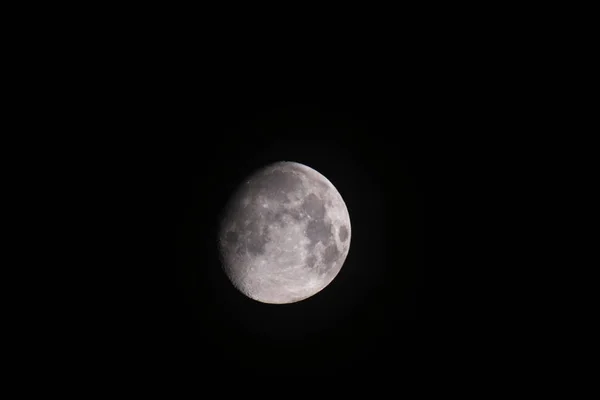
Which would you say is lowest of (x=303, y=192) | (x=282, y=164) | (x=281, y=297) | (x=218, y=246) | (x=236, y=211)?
(x=281, y=297)

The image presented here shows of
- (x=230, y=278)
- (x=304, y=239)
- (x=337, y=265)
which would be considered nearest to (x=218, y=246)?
(x=230, y=278)

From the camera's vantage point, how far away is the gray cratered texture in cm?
217

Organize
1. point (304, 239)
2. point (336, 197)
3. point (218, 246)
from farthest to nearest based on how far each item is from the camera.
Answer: point (336, 197)
point (218, 246)
point (304, 239)

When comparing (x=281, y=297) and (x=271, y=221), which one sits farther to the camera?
(x=281, y=297)

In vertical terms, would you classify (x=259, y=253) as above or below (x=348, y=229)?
below

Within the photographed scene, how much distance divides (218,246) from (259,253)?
0.32 m

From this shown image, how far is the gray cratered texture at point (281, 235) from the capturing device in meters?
2.17

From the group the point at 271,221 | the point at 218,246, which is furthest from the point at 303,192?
the point at 218,246

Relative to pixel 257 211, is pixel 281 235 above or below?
below

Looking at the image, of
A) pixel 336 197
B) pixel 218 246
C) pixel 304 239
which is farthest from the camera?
pixel 336 197

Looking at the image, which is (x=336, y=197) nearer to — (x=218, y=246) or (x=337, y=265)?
(x=337, y=265)

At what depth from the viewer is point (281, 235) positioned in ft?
7.07

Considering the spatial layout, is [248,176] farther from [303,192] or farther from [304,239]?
[304,239]

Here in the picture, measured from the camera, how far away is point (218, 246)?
2.33m
